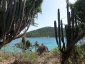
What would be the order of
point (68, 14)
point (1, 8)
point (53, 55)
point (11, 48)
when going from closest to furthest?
point (1, 8) → point (68, 14) → point (53, 55) → point (11, 48)

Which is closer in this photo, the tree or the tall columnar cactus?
the tree

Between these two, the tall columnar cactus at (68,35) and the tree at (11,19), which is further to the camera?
the tall columnar cactus at (68,35)

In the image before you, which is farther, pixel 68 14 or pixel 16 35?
pixel 68 14

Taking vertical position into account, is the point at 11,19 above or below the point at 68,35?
above

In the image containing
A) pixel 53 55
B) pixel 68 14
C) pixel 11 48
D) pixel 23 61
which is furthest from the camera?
pixel 11 48

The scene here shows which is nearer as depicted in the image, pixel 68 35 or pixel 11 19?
pixel 11 19

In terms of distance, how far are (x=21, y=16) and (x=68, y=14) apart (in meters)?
2.39

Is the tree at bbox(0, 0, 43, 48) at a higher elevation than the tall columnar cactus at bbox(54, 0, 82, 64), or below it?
higher

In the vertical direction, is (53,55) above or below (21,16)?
below

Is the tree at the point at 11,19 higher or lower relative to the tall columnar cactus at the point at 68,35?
higher

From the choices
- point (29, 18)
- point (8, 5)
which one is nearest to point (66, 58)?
point (29, 18)

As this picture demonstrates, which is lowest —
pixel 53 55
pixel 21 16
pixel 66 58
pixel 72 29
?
pixel 53 55

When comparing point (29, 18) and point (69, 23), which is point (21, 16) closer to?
point (29, 18)

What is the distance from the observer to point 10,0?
9.59 metres
